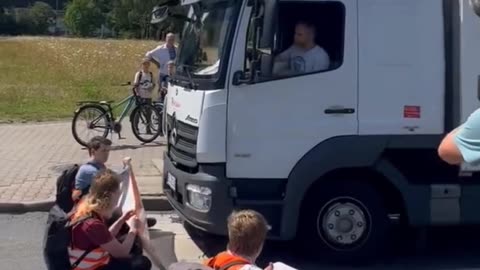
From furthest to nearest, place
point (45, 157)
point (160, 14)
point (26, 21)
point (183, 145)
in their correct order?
1. point (26, 21)
2. point (45, 157)
3. point (160, 14)
4. point (183, 145)

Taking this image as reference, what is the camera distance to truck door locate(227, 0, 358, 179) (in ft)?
26.8

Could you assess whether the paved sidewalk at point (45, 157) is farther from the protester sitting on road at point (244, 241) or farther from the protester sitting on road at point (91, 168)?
the protester sitting on road at point (244, 241)

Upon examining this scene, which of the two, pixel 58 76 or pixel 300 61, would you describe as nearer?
pixel 300 61

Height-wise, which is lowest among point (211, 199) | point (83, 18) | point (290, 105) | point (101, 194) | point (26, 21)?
point (211, 199)

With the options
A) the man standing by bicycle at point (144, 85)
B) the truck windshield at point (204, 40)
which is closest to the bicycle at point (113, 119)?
the man standing by bicycle at point (144, 85)

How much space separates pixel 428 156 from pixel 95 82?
1039 inches

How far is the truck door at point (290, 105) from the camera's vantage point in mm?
8180

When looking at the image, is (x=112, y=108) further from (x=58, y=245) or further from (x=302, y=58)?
(x=58, y=245)

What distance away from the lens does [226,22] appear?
27.6ft

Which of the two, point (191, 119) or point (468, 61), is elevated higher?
point (468, 61)

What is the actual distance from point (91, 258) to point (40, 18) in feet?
429

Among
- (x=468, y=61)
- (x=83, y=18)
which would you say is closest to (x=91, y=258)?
(x=468, y=61)

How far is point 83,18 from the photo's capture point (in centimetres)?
12369

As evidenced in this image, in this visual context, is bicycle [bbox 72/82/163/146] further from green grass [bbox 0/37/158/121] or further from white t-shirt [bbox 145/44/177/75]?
green grass [bbox 0/37/158/121]
